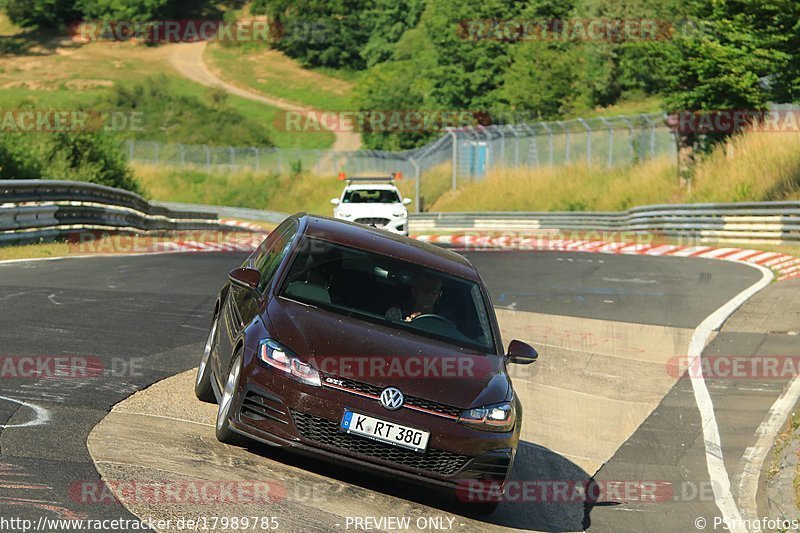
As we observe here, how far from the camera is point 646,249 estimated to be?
96.6ft

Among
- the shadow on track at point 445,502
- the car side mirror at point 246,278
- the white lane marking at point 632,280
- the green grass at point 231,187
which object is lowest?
the green grass at point 231,187

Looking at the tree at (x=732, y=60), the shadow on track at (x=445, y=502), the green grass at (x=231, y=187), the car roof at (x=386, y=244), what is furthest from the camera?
the green grass at (x=231, y=187)

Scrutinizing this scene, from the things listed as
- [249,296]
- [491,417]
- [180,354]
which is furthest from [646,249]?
[491,417]

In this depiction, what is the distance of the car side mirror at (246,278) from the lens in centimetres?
818

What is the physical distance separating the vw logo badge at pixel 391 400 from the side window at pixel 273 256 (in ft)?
5.09

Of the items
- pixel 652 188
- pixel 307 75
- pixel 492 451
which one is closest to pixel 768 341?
pixel 492 451

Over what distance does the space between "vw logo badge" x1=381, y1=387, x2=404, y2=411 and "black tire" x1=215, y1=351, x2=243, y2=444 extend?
36.8 inches

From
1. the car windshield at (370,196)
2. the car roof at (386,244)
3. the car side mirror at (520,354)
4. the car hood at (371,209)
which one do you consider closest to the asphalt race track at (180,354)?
the car side mirror at (520,354)

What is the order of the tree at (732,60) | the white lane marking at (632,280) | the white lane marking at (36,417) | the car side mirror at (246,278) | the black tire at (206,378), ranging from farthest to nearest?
1. the tree at (732,60)
2. the white lane marking at (632,280)
3. the black tire at (206,378)
4. the car side mirror at (246,278)
5. the white lane marking at (36,417)

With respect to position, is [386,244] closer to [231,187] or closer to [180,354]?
[180,354]

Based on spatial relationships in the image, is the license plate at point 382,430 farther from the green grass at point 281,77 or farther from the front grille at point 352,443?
the green grass at point 281,77

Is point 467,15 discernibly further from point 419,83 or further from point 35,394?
point 35,394

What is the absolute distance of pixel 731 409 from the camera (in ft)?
37.3

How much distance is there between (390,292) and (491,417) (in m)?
1.40
